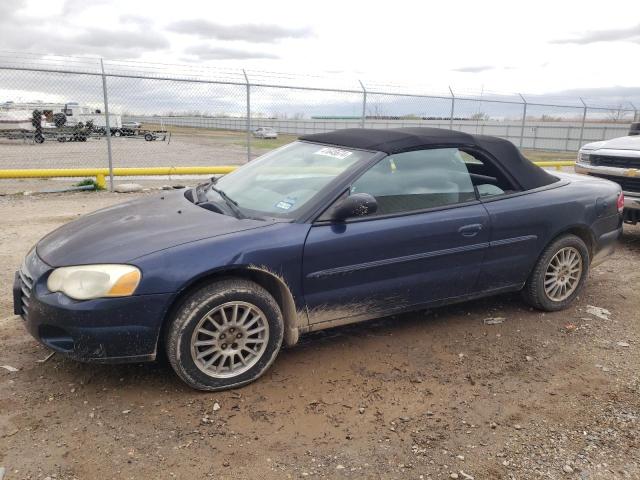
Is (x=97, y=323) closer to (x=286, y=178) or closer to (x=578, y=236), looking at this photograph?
(x=286, y=178)

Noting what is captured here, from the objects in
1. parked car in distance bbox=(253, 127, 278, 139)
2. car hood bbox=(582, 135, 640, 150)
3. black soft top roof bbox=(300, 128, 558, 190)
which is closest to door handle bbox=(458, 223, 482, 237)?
black soft top roof bbox=(300, 128, 558, 190)

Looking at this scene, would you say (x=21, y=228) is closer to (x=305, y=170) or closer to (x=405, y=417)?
(x=305, y=170)

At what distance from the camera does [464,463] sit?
255 cm

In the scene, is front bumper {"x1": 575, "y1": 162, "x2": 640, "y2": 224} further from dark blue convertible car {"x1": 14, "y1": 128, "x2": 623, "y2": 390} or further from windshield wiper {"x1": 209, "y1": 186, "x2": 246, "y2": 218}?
windshield wiper {"x1": 209, "y1": 186, "x2": 246, "y2": 218}

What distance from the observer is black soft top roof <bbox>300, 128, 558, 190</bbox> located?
373 cm

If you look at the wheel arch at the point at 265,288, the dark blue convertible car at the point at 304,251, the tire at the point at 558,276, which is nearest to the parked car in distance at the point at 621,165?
the dark blue convertible car at the point at 304,251

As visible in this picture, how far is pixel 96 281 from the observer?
280cm

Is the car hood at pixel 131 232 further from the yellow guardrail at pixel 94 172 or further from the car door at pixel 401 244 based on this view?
the yellow guardrail at pixel 94 172

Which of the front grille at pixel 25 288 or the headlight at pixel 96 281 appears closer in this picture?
the headlight at pixel 96 281

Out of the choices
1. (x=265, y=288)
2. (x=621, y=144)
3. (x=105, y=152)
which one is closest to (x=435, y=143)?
(x=265, y=288)

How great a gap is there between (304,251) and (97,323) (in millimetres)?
1220

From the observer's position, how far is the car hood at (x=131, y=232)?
2.92 metres

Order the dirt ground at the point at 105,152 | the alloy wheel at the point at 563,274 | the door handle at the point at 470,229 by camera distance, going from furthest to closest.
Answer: the dirt ground at the point at 105,152, the alloy wheel at the point at 563,274, the door handle at the point at 470,229

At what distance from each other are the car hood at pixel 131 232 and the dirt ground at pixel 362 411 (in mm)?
796
